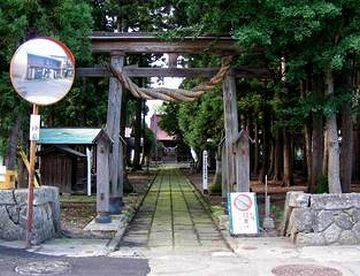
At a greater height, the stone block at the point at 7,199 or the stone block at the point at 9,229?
the stone block at the point at 7,199

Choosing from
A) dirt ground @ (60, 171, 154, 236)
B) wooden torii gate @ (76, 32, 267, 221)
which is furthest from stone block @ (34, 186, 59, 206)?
wooden torii gate @ (76, 32, 267, 221)

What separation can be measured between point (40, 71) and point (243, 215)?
507 centimetres

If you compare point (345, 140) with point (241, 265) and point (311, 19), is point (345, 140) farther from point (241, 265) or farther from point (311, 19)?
point (241, 265)

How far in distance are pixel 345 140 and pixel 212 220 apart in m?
4.78

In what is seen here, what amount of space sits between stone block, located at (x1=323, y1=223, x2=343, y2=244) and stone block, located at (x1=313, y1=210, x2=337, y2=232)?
73mm

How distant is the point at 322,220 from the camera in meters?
10.3

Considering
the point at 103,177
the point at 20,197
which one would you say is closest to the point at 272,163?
the point at 103,177

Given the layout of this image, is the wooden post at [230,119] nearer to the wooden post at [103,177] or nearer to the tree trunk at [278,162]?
the wooden post at [103,177]

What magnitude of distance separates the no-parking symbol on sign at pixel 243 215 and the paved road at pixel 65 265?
3.19 meters

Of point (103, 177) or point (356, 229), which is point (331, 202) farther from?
point (103, 177)

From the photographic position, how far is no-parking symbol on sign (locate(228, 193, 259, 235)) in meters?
11.6

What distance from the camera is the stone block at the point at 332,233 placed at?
1020 cm

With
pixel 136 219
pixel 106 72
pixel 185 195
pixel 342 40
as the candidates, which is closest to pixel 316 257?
pixel 342 40

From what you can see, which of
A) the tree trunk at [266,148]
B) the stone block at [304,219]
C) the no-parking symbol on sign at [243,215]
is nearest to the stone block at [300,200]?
the stone block at [304,219]
